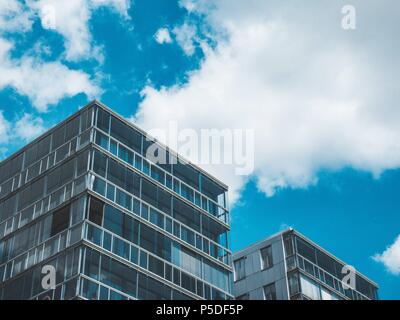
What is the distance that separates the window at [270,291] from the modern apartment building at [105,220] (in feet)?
23.1

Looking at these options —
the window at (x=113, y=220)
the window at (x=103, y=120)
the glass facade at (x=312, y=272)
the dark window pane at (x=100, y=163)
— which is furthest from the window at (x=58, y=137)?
the glass facade at (x=312, y=272)

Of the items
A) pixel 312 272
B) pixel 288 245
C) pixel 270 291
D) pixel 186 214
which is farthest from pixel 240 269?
pixel 186 214

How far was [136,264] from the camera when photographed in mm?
39406

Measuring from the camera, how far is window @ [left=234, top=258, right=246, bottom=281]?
56.4 m

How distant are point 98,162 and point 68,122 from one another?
4301 mm

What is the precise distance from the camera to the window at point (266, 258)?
54188mm

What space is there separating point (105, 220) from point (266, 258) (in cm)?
1899

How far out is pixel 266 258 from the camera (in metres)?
54.7

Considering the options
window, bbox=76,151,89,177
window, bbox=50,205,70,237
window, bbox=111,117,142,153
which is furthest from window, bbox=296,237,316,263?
window, bbox=50,205,70,237

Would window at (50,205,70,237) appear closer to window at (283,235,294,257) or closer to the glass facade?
the glass facade
